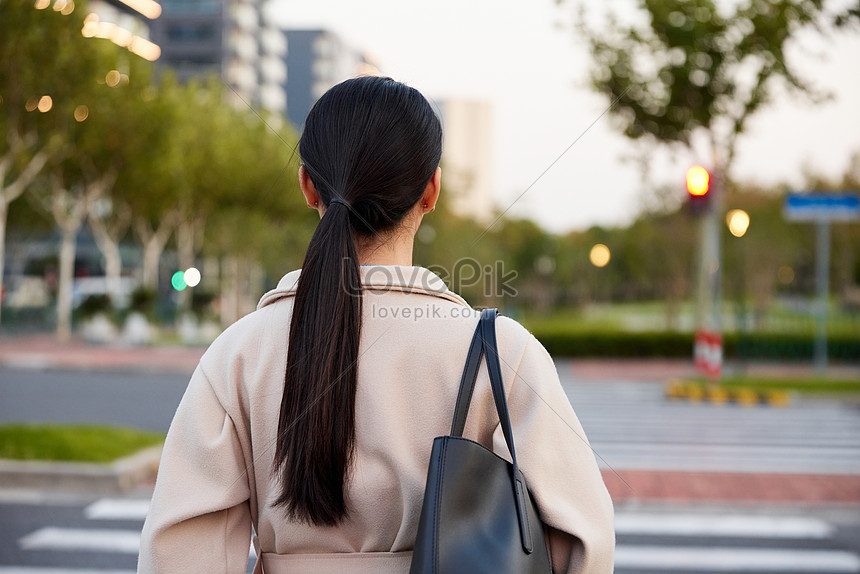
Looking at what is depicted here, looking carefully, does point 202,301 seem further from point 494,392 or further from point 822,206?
point 494,392

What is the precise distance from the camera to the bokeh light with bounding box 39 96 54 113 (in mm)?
17859

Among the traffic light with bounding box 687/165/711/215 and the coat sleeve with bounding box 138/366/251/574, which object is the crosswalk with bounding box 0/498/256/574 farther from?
the traffic light with bounding box 687/165/711/215

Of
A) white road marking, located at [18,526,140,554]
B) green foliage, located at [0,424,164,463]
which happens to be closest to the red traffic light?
green foliage, located at [0,424,164,463]

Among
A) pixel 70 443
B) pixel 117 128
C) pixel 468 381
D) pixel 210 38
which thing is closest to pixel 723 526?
pixel 468 381

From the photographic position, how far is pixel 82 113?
20.0 m

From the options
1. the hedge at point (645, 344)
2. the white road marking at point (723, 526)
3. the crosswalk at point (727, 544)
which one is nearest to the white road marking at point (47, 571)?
the crosswalk at point (727, 544)

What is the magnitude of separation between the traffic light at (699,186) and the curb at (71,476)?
10.2m

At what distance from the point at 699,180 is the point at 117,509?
422 inches

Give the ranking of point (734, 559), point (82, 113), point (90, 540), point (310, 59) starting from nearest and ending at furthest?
point (734, 559) → point (90, 540) → point (82, 113) → point (310, 59)

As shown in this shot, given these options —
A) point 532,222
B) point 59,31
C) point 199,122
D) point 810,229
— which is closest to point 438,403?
point 59,31

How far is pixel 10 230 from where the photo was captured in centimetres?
4072

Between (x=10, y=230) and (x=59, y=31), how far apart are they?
2820 centimetres

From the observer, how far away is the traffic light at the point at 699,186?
1326 cm

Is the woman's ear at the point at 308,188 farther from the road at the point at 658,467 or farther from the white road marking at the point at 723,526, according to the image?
the white road marking at the point at 723,526
